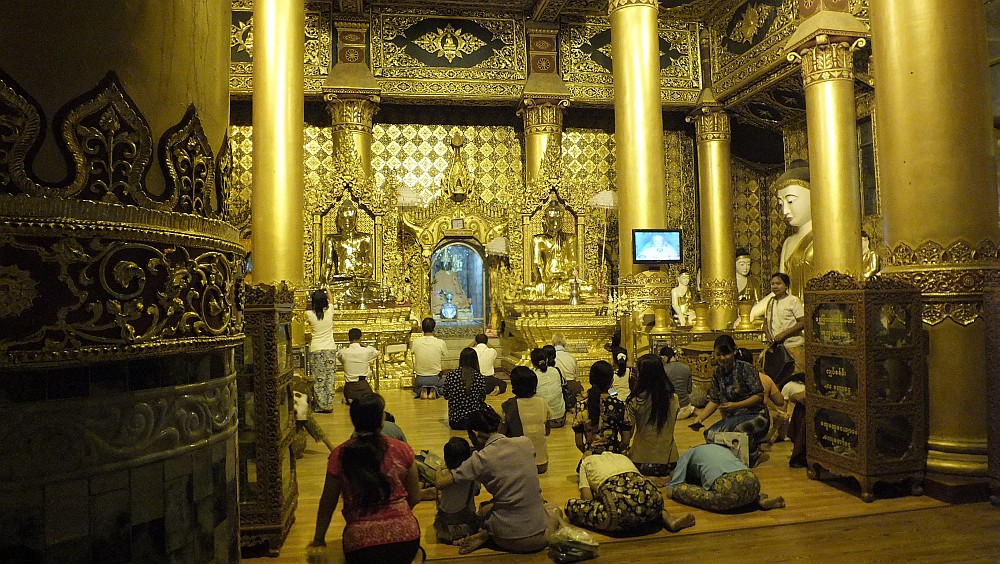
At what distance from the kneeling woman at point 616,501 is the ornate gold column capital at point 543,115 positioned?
11535mm

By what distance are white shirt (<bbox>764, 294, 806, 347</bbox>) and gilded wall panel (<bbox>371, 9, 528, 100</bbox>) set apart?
29.1 ft

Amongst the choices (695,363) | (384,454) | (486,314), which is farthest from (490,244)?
(384,454)

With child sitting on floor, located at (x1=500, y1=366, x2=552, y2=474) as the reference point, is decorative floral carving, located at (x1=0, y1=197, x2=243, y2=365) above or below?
above

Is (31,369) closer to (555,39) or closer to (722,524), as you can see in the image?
(722,524)

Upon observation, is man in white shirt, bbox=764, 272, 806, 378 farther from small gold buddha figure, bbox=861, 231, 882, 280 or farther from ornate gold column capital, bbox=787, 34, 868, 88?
ornate gold column capital, bbox=787, 34, 868, 88

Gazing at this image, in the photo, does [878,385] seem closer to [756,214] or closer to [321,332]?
[321,332]

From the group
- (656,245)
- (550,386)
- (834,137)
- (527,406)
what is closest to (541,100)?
(656,245)

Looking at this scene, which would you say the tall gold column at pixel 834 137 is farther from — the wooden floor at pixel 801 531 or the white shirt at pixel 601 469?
the white shirt at pixel 601 469

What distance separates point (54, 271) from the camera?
3.35 feet

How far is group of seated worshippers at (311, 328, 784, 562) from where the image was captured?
270 centimetres

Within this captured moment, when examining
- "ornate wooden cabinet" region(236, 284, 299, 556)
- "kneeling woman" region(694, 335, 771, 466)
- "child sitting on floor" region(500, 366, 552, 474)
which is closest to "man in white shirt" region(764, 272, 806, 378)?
"kneeling woman" region(694, 335, 771, 466)

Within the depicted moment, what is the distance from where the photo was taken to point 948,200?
4.49m

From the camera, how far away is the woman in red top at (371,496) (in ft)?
8.66

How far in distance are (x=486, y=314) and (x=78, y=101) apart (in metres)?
13.7
